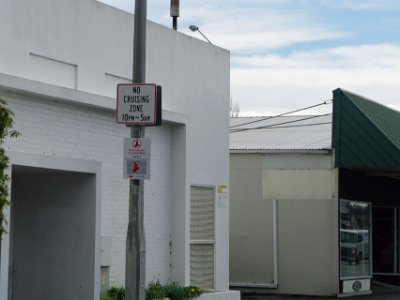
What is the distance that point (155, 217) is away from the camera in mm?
18281

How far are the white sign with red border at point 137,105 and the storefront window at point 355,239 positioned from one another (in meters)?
13.3

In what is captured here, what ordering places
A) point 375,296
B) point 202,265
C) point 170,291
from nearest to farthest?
point 170,291 < point 202,265 < point 375,296

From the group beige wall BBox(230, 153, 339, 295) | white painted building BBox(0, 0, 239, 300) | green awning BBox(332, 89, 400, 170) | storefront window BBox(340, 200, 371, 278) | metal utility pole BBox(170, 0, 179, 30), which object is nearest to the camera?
white painted building BBox(0, 0, 239, 300)

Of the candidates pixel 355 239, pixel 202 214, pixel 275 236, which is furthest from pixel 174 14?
pixel 355 239

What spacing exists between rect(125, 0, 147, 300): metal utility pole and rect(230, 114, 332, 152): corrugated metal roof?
41.4ft

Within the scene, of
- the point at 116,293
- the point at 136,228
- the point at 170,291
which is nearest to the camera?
the point at 136,228

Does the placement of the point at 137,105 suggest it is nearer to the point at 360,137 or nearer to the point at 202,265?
the point at 202,265

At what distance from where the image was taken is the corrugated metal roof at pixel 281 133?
26.0 m

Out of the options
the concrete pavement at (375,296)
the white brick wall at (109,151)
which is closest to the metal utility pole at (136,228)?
the white brick wall at (109,151)

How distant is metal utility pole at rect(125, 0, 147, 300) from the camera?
42.4ft

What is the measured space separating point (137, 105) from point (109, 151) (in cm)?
389

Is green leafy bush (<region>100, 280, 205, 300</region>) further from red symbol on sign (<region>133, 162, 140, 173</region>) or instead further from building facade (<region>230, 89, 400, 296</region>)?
building facade (<region>230, 89, 400, 296</region>)

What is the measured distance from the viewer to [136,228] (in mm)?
12906

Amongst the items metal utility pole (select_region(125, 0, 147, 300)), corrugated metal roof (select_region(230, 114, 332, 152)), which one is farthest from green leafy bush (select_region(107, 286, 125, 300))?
corrugated metal roof (select_region(230, 114, 332, 152))
